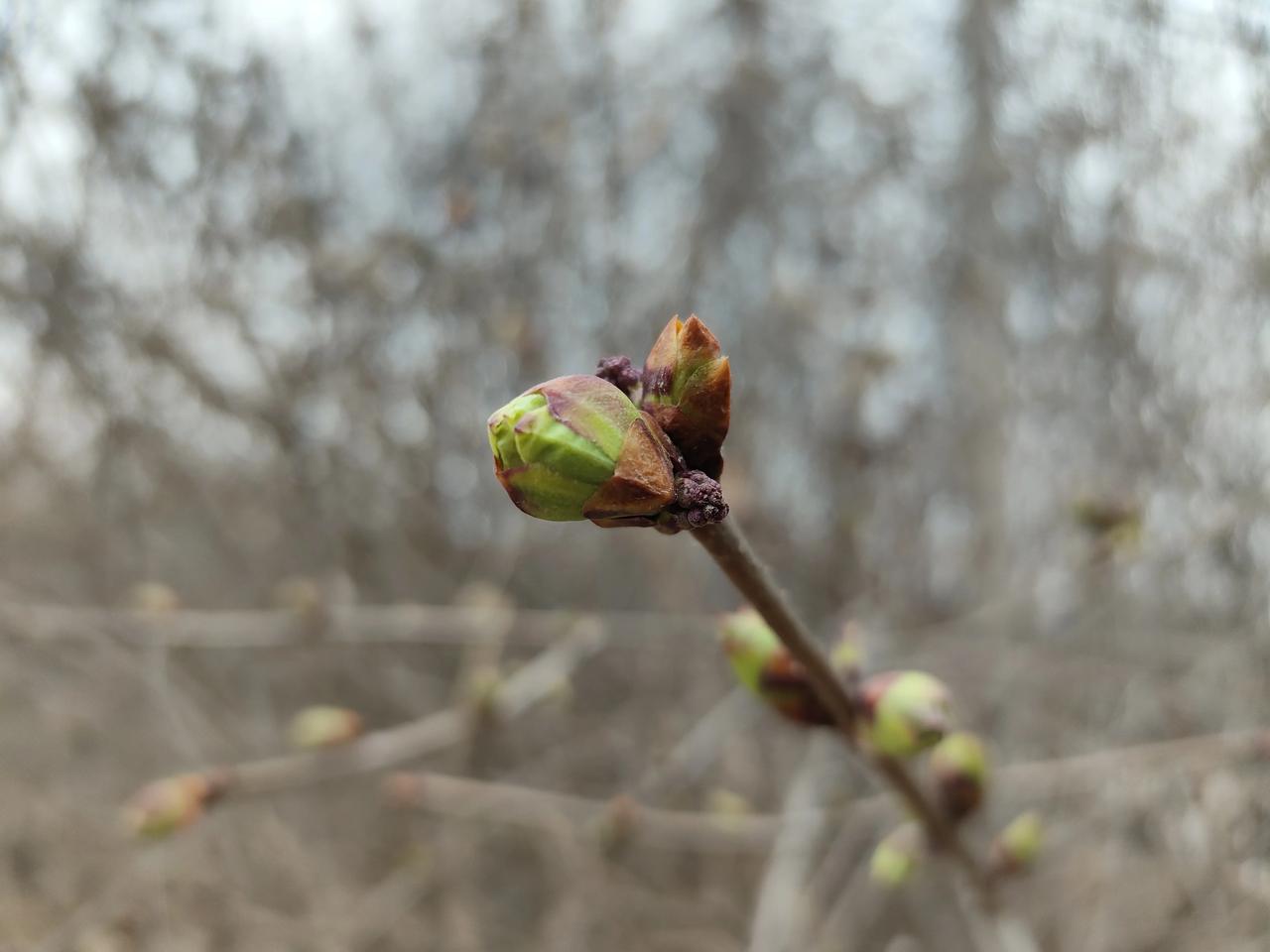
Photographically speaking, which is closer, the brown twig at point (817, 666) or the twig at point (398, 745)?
the brown twig at point (817, 666)

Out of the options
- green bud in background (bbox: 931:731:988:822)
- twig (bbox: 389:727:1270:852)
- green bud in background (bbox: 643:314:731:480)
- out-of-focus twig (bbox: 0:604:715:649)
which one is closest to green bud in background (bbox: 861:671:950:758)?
green bud in background (bbox: 931:731:988:822)

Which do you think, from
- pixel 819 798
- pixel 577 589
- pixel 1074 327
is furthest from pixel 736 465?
pixel 1074 327

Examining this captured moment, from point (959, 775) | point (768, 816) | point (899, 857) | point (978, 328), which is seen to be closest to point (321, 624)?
point (768, 816)

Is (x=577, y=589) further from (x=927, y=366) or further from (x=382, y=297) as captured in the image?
(x=927, y=366)

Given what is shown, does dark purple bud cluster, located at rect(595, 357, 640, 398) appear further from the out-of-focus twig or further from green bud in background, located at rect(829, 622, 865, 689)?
the out-of-focus twig

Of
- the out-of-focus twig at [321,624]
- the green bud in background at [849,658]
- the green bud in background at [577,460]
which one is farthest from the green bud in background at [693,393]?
the out-of-focus twig at [321,624]

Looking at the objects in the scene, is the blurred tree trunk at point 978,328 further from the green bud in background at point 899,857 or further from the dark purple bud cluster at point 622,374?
the dark purple bud cluster at point 622,374

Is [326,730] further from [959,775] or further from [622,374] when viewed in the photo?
[622,374]
